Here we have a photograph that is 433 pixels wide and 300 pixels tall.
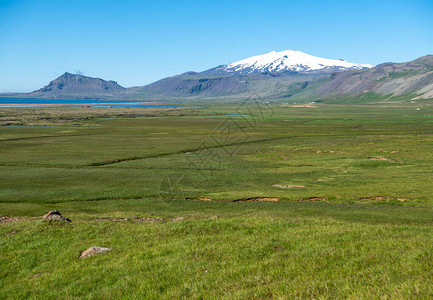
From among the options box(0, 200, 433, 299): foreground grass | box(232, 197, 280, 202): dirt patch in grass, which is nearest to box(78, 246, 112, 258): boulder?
box(0, 200, 433, 299): foreground grass

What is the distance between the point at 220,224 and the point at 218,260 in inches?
243

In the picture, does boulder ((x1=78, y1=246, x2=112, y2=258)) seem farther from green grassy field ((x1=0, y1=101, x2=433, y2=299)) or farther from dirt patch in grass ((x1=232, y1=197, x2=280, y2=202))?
dirt patch in grass ((x1=232, y1=197, x2=280, y2=202))

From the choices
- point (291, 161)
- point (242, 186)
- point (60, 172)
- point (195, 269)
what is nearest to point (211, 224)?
point (195, 269)

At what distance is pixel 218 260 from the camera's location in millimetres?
15227

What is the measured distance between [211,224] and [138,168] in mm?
36807

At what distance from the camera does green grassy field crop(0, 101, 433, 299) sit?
12586mm

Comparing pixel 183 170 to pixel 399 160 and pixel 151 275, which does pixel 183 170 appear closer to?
pixel 399 160

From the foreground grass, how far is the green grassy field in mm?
68

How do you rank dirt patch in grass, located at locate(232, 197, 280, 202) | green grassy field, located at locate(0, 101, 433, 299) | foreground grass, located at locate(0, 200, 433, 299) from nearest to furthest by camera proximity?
1. foreground grass, located at locate(0, 200, 433, 299)
2. green grassy field, located at locate(0, 101, 433, 299)
3. dirt patch in grass, located at locate(232, 197, 280, 202)

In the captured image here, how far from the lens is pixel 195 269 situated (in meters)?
14.2

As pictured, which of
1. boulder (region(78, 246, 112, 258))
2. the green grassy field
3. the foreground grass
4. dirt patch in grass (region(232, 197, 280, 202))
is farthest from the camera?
dirt patch in grass (region(232, 197, 280, 202))

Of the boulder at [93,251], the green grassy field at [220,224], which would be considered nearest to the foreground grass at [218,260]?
the green grassy field at [220,224]

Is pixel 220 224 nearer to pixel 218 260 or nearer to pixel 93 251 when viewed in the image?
pixel 218 260

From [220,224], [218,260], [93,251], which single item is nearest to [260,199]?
[220,224]
